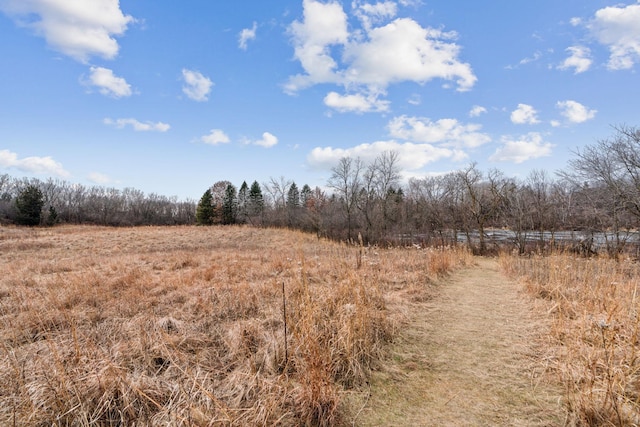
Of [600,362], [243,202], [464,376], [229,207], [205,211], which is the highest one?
[243,202]

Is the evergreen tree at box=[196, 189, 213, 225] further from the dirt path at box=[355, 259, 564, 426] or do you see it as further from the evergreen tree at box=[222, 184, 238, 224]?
the dirt path at box=[355, 259, 564, 426]

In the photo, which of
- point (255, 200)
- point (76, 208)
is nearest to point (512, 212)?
point (255, 200)

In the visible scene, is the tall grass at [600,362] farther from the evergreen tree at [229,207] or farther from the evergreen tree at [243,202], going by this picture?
the evergreen tree at [229,207]

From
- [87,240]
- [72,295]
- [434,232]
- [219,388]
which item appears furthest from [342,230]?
[219,388]

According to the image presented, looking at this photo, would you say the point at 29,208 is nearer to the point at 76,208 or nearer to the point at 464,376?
the point at 76,208

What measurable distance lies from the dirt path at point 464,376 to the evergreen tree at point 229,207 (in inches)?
1753

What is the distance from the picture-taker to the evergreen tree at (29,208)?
34.5m

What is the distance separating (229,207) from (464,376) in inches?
1834

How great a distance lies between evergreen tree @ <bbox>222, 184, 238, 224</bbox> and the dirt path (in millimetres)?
44521

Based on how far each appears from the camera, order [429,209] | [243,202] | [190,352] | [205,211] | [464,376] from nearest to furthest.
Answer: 1. [464,376]
2. [190,352]
3. [429,209]
4. [205,211]
5. [243,202]

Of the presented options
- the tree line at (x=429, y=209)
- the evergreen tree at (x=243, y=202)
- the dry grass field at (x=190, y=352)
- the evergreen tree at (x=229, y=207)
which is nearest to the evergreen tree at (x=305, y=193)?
the tree line at (x=429, y=209)

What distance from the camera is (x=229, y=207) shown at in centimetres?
4600

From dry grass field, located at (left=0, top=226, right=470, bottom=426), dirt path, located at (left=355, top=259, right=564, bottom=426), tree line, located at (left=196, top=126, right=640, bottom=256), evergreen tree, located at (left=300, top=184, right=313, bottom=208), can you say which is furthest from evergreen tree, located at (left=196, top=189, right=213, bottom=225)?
dirt path, located at (left=355, top=259, right=564, bottom=426)

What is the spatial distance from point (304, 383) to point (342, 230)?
1033 inches
